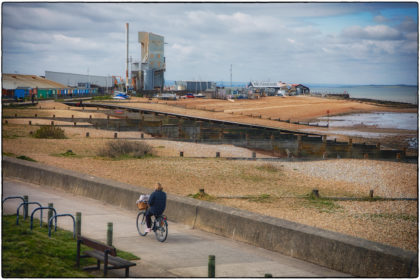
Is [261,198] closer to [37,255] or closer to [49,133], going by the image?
[37,255]

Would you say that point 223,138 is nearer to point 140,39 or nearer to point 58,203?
point 58,203

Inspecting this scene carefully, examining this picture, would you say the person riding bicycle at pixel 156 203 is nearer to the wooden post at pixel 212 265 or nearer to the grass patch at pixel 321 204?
the wooden post at pixel 212 265

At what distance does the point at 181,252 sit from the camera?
34.9 ft

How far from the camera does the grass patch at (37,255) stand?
25.7ft

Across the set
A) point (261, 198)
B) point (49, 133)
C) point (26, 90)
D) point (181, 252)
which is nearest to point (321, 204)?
point (261, 198)

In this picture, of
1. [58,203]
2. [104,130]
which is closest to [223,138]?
[104,130]

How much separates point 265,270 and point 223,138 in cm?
3185

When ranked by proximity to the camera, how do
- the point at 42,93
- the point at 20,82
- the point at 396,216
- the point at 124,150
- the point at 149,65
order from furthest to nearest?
the point at 149,65, the point at 20,82, the point at 42,93, the point at 124,150, the point at 396,216

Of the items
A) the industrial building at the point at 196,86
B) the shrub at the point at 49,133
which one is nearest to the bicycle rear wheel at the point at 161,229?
the shrub at the point at 49,133

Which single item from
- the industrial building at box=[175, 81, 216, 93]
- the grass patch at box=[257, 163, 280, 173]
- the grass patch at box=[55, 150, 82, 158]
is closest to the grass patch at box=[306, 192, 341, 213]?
the grass patch at box=[257, 163, 280, 173]

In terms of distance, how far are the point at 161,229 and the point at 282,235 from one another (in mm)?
2599

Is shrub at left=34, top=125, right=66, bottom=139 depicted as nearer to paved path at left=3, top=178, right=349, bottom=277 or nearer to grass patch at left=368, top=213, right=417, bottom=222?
paved path at left=3, top=178, right=349, bottom=277

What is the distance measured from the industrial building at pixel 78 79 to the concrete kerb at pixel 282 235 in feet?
412

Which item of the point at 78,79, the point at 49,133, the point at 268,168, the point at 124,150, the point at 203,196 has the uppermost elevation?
the point at 78,79
